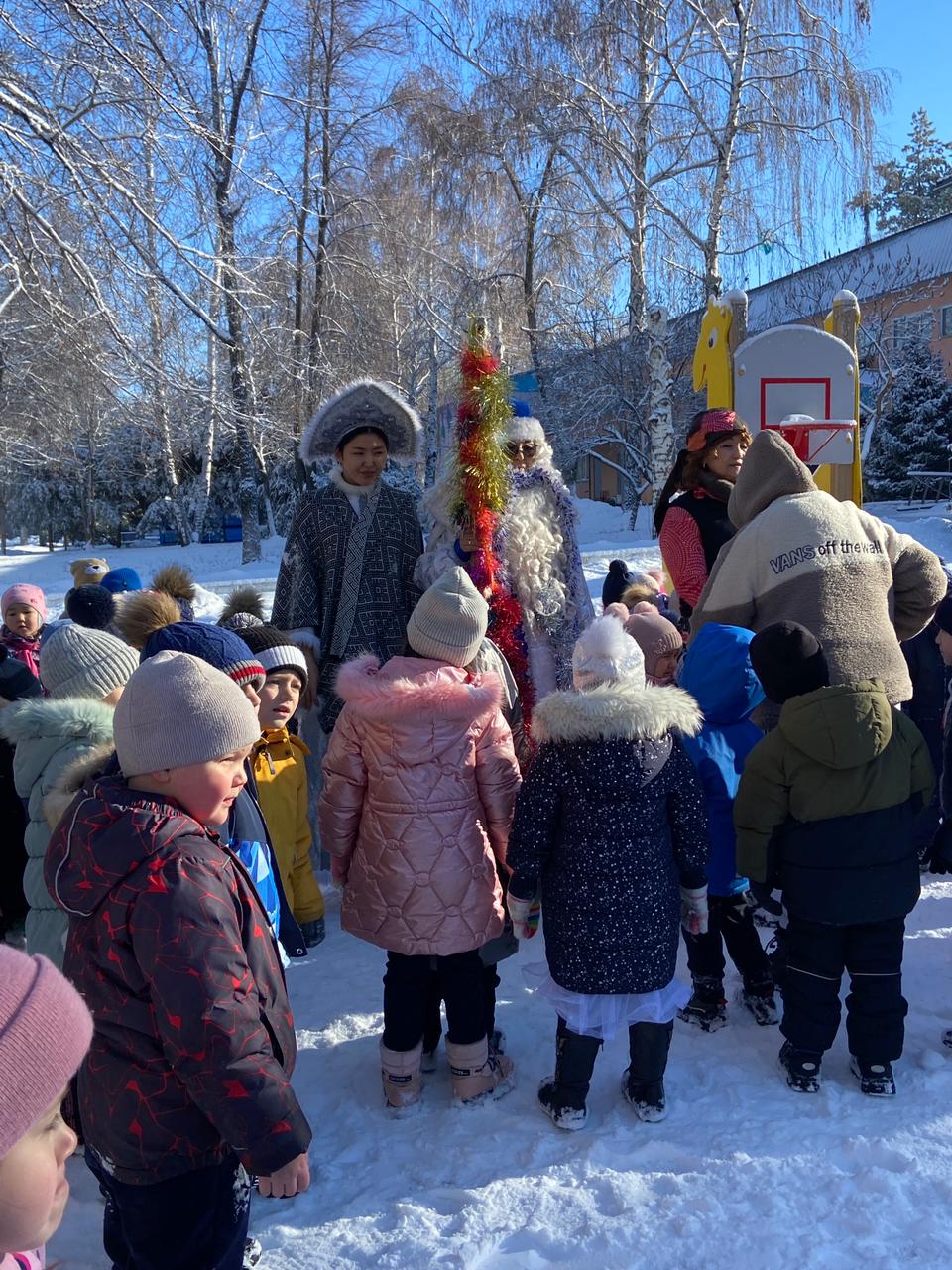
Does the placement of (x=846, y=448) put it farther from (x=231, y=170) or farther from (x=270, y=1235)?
(x=270, y=1235)

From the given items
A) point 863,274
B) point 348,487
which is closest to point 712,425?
point 348,487

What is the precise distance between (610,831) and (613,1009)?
20.2 inches

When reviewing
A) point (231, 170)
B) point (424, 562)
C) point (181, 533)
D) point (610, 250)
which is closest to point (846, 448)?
point (424, 562)

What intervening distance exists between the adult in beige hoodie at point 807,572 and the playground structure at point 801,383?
3466mm

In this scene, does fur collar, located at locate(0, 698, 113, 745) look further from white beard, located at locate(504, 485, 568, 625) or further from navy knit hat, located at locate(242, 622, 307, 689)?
white beard, located at locate(504, 485, 568, 625)

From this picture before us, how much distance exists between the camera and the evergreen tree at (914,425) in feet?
74.2


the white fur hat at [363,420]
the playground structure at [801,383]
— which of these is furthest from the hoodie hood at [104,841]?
the playground structure at [801,383]

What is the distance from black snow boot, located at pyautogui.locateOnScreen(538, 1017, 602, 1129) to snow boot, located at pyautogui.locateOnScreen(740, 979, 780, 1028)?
2.52ft

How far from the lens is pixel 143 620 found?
3.76 m

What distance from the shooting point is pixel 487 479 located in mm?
3672

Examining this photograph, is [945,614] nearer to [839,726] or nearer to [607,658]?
[839,726]

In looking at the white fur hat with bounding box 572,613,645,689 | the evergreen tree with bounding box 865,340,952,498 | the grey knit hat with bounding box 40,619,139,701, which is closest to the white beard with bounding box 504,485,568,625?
the white fur hat with bounding box 572,613,645,689

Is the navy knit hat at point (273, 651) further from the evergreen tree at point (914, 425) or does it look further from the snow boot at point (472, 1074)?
the evergreen tree at point (914, 425)

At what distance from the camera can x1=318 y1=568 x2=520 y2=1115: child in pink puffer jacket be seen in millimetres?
2654
